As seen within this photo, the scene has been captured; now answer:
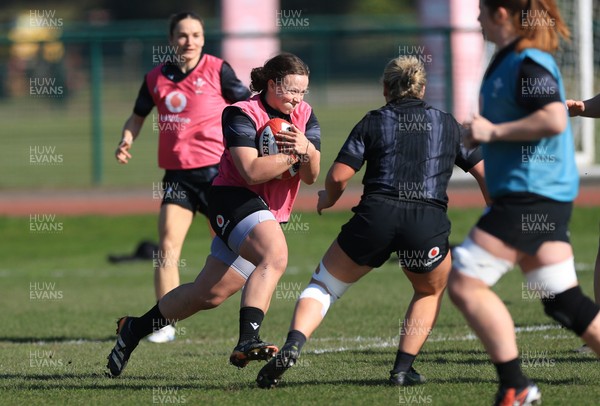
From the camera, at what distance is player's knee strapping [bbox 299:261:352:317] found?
231 inches

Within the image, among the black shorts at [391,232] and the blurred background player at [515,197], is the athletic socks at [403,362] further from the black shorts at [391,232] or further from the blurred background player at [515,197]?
the blurred background player at [515,197]

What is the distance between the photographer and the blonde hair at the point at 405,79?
589cm

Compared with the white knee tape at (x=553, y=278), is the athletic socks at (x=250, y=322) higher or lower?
lower

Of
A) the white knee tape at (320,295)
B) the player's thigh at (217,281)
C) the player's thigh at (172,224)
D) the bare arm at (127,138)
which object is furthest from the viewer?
the player's thigh at (172,224)

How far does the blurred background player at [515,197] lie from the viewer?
16.2ft

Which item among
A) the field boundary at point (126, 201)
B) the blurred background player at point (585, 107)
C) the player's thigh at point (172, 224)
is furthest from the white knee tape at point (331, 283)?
the field boundary at point (126, 201)

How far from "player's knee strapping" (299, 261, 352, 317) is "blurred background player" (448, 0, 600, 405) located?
3.26ft

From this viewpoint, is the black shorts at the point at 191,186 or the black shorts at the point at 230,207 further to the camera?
the black shorts at the point at 191,186

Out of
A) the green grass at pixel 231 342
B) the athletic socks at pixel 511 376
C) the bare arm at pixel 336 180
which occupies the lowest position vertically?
the green grass at pixel 231 342

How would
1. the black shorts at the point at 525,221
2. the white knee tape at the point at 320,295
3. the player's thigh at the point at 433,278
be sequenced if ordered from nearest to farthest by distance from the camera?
1. the black shorts at the point at 525,221
2. the white knee tape at the point at 320,295
3. the player's thigh at the point at 433,278

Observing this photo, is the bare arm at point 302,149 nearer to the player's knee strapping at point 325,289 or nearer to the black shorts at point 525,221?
the player's knee strapping at point 325,289

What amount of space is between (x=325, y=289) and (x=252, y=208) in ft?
2.11

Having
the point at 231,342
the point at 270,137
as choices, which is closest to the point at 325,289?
the point at 270,137

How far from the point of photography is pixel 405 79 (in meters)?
5.89
